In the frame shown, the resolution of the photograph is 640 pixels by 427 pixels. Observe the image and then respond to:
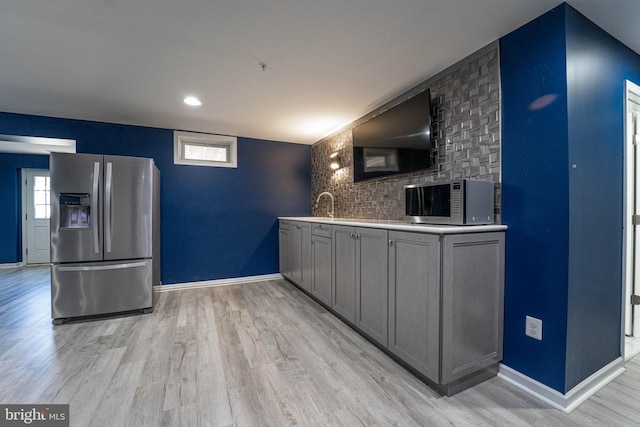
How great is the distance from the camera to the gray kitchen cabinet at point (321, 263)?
8.87 ft

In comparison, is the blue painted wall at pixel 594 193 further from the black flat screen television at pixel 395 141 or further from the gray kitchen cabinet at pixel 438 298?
the black flat screen television at pixel 395 141

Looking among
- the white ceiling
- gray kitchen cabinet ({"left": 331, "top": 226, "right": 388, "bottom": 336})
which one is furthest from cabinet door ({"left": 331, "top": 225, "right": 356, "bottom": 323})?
the white ceiling

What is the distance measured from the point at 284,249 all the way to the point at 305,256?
850 millimetres

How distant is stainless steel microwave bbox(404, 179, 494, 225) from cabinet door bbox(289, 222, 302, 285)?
5.96 feet

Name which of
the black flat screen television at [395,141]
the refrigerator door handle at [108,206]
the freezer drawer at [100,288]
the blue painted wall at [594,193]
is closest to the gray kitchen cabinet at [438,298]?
the blue painted wall at [594,193]

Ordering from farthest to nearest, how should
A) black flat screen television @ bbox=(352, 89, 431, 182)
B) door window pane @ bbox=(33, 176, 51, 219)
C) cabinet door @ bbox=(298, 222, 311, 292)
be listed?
1. door window pane @ bbox=(33, 176, 51, 219)
2. cabinet door @ bbox=(298, 222, 311, 292)
3. black flat screen television @ bbox=(352, 89, 431, 182)

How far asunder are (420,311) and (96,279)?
304 centimetres

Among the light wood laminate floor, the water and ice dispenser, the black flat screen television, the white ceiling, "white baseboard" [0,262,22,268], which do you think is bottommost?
the light wood laminate floor

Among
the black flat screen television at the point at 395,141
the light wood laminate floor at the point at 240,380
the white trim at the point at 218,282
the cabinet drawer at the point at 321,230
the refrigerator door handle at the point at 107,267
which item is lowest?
the light wood laminate floor at the point at 240,380

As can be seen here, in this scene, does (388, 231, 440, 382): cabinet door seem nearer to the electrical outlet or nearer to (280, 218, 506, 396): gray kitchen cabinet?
(280, 218, 506, 396): gray kitchen cabinet

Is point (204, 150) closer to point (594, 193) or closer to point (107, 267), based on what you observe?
point (107, 267)

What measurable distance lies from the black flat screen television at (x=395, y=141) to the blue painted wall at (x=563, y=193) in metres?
0.60

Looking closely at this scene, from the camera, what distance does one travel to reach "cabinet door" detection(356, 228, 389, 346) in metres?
1.93

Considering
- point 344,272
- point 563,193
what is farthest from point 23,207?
point 563,193
